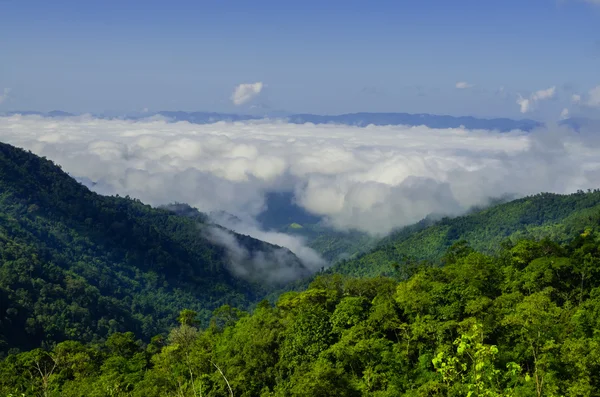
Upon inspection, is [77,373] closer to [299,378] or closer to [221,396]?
[221,396]

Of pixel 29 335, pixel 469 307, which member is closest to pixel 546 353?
pixel 469 307

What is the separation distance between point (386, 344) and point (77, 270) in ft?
434

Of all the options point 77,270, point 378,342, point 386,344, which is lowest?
point 77,270

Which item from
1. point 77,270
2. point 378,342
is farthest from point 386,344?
point 77,270

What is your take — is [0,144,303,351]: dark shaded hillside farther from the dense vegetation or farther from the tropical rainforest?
the dense vegetation

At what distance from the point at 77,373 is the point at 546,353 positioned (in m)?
41.6

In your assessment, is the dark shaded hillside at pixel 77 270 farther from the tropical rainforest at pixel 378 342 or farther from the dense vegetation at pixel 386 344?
the dense vegetation at pixel 386 344

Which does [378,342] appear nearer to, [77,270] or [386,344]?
[386,344]

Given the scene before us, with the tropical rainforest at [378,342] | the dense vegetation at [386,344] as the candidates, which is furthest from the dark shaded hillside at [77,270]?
the dense vegetation at [386,344]

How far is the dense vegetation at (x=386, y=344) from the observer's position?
105 ft

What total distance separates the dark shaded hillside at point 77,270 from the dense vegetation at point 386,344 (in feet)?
180

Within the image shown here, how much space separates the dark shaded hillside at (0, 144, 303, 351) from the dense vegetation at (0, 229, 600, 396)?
5489cm

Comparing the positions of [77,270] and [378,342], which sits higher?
[378,342]

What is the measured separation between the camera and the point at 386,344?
127 feet
